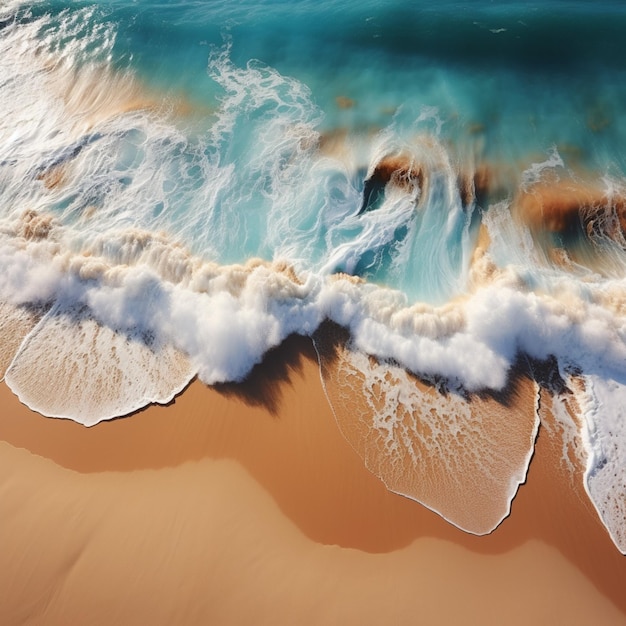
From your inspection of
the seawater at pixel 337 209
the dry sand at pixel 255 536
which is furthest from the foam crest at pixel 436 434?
the dry sand at pixel 255 536

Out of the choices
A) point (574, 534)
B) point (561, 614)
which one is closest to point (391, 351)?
point (574, 534)

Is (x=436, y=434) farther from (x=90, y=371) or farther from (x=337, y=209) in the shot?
(x=90, y=371)

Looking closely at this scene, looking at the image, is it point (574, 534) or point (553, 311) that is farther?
point (553, 311)

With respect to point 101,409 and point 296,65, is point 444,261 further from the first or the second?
point 296,65

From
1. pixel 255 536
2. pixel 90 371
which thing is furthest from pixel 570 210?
pixel 90 371

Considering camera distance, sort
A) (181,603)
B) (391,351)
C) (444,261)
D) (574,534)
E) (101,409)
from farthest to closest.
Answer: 1. (444,261)
2. (391,351)
3. (101,409)
4. (574,534)
5. (181,603)

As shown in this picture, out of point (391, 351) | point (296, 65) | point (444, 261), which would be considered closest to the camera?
point (391, 351)

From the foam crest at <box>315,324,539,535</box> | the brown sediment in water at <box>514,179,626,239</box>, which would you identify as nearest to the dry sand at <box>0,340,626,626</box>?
the foam crest at <box>315,324,539,535</box>

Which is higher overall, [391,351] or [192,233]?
[192,233]
